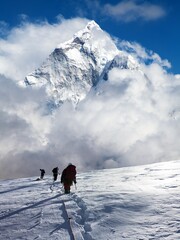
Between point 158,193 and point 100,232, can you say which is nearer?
point 100,232

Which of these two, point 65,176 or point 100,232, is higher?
point 65,176

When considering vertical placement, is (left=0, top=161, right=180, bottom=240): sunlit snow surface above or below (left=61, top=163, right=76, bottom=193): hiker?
below

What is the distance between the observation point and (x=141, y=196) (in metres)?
17.0

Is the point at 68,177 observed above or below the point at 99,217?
above

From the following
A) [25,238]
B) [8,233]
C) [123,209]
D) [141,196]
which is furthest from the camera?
[141,196]

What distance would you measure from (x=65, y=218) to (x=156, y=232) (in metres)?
3.77

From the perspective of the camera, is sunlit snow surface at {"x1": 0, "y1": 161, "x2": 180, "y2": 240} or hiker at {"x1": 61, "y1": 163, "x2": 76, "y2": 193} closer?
sunlit snow surface at {"x1": 0, "y1": 161, "x2": 180, "y2": 240}

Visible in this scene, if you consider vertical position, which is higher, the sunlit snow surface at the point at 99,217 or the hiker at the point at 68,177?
the hiker at the point at 68,177

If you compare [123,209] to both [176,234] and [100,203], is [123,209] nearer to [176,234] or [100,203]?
[100,203]

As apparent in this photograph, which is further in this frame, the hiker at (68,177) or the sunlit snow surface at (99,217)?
the hiker at (68,177)

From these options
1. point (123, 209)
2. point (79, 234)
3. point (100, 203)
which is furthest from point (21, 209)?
point (79, 234)

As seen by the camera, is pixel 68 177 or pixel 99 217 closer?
pixel 99 217

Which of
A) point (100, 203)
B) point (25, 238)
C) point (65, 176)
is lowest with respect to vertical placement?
point (25, 238)

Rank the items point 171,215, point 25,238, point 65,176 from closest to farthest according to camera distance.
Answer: point 25,238 < point 171,215 < point 65,176
